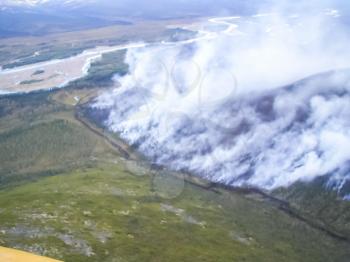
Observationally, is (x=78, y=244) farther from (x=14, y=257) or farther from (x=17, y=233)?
(x=14, y=257)

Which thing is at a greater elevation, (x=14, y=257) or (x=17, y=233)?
(x=14, y=257)

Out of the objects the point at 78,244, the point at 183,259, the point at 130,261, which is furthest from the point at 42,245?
the point at 183,259

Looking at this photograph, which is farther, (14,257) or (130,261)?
(130,261)

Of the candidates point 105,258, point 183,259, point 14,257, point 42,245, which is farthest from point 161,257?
point 14,257

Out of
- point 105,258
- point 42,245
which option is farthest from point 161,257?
point 42,245

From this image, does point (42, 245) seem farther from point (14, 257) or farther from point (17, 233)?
point (14, 257)

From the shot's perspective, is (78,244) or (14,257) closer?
(14,257)

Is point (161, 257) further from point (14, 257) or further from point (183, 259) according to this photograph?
point (14, 257)

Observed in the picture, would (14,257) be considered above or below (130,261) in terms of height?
above
